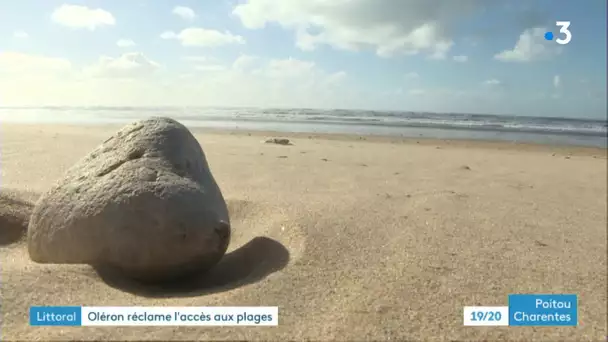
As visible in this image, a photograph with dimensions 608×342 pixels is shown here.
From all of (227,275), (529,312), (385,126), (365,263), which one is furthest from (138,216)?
(385,126)

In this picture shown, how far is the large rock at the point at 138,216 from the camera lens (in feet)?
7.38

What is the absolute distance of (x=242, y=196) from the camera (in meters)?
3.90

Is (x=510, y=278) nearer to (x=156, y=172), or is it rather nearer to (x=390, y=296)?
(x=390, y=296)

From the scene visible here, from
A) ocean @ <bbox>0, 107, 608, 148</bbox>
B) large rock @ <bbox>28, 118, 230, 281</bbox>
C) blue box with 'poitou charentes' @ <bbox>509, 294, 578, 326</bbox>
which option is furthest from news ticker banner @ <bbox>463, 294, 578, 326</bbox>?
ocean @ <bbox>0, 107, 608, 148</bbox>

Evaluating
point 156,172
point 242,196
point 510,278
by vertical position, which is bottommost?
point 510,278

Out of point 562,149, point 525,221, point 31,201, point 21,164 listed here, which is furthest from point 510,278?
point 562,149

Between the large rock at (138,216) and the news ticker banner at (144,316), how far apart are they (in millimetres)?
411

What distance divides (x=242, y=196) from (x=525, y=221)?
91.2 inches

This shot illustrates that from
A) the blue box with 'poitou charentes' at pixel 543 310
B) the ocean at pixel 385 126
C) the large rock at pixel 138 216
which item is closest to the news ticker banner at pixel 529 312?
the blue box with 'poitou charentes' at pixel 543 310

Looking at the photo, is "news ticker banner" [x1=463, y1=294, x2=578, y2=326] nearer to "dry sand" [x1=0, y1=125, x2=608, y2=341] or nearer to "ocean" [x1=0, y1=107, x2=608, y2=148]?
"dry sand" [x1=0, y1=125, x2=608, y2=341]

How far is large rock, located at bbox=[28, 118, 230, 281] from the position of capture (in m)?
2.25

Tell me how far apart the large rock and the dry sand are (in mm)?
126

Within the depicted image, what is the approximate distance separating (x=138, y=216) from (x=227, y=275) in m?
0.57

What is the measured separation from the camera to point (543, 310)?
2.28m
